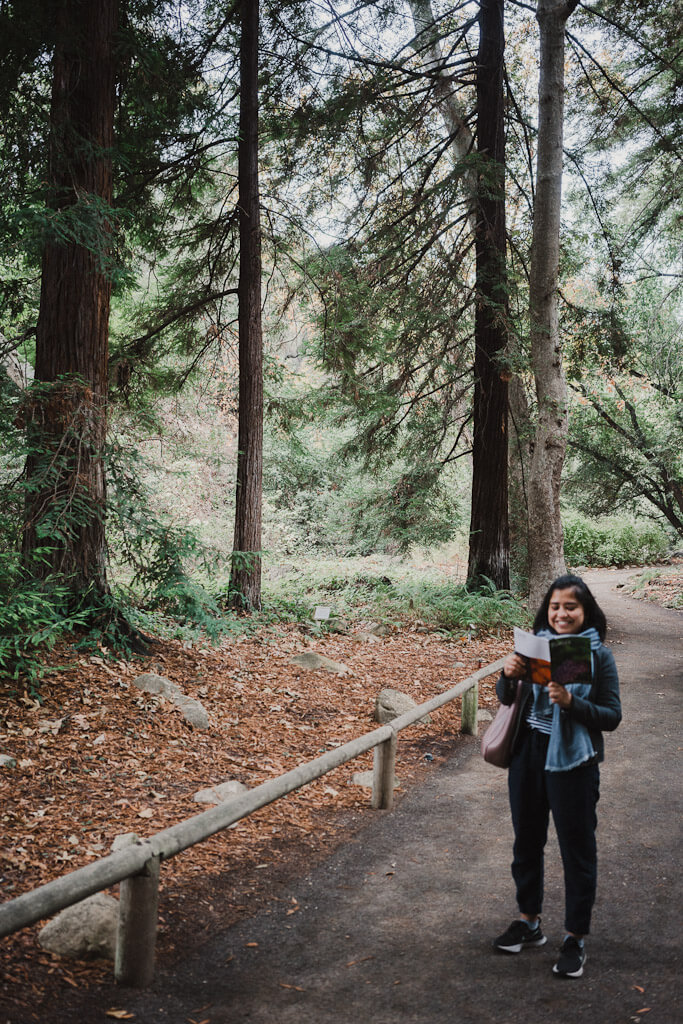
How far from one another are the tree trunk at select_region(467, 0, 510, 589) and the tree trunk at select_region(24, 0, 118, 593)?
643 centimetres

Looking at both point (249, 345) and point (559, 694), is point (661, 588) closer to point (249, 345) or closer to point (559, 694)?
point (249, 345)

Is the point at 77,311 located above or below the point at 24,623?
above

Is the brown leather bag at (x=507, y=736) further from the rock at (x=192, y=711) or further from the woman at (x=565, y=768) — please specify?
the rock at (x=192, y=711)

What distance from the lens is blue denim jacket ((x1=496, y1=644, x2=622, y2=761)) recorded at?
3.07 m

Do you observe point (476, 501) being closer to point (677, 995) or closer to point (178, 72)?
point (178, 72)

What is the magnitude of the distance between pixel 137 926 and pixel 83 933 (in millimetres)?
410

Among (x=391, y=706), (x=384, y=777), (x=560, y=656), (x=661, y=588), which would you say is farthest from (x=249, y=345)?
(x=661, y=588)

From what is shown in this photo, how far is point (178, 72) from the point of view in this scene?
8.89 meters

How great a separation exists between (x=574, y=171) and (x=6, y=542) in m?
11.5

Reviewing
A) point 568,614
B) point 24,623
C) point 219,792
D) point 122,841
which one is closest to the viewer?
point 568,614

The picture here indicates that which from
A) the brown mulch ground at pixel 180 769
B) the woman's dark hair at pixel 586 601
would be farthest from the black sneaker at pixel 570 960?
the brown mulch ground at pixel 180 769

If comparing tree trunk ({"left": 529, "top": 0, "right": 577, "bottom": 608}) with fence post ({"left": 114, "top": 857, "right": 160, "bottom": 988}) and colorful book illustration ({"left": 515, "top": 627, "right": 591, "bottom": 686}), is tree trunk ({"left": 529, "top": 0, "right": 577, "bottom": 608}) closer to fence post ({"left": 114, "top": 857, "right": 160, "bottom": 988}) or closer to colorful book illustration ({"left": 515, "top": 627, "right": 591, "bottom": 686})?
colorful book illustration ({"left": 515, "top": 627, "right": 591, "bottom": 686})

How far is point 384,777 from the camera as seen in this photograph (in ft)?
17.3

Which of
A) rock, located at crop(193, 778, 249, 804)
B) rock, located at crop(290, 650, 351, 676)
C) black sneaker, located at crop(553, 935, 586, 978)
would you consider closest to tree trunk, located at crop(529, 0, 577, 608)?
rock, located at crop(290, 650, 351, 676)
